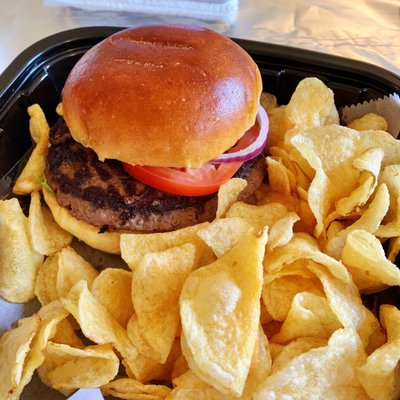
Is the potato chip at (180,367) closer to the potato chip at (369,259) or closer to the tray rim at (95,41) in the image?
the potato chip at (369,259)

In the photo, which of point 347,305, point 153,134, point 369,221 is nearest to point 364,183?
point 369,221

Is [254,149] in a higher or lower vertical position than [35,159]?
higher

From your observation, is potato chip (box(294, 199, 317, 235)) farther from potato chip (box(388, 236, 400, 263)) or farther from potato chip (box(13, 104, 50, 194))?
potato chip (box(13, 104, 50, 194))

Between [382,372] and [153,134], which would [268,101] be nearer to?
[153,134]

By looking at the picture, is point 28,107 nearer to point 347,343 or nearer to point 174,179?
point 174,179

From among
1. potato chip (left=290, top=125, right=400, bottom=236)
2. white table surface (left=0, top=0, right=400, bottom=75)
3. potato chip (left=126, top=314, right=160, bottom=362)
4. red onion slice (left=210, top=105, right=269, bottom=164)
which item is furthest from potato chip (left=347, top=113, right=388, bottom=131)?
potato chip (left=126, top=314, right=160, bottom=362)

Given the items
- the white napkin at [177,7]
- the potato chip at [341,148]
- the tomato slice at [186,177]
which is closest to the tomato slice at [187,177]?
the tomato slice at [186,177]
